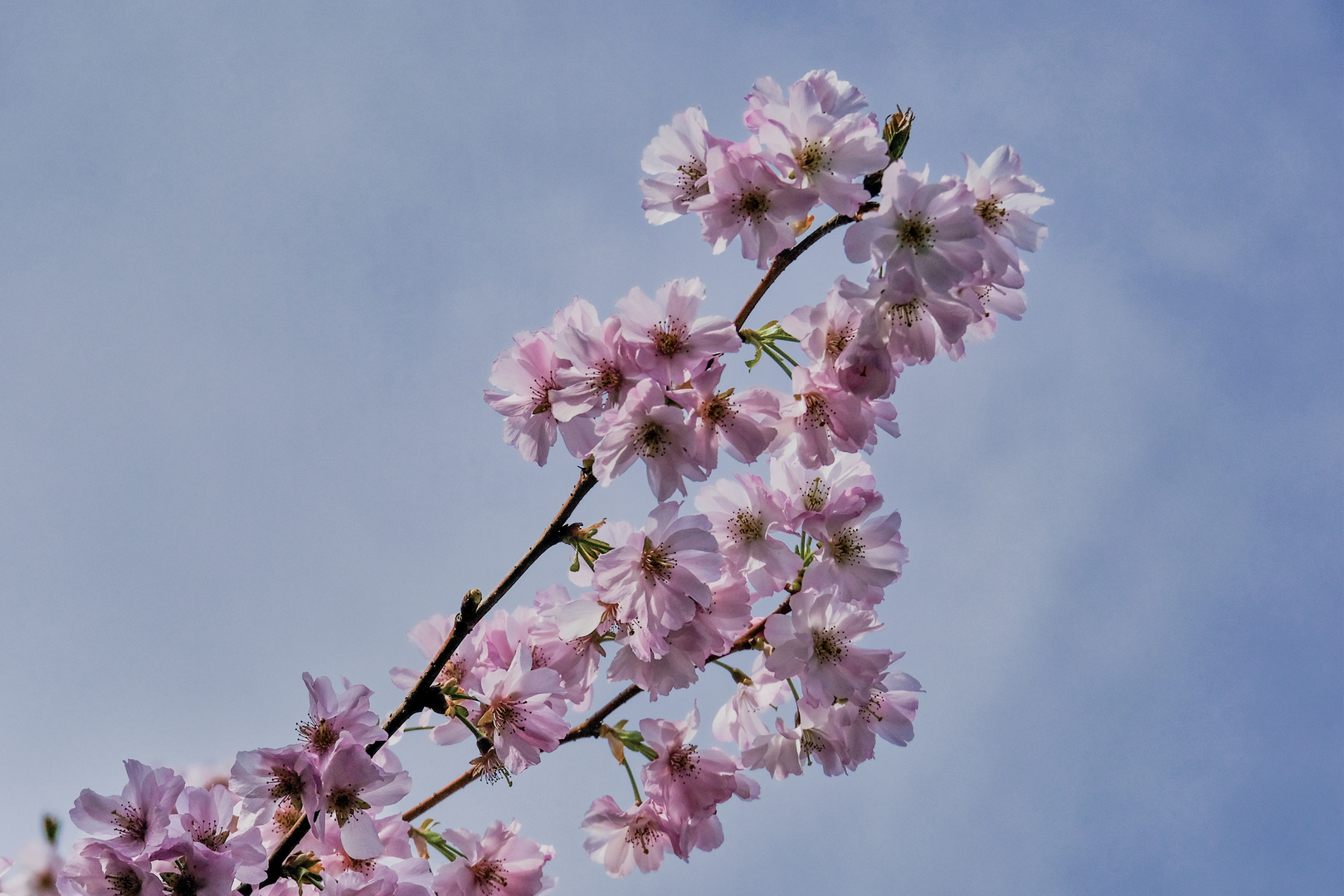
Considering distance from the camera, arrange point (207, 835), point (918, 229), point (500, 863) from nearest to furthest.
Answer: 1. point (918, 229)
2. point (207, 835)
3. point (500, 863)

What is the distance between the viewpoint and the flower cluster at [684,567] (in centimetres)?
264

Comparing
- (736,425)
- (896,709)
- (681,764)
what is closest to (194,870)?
(681,764)

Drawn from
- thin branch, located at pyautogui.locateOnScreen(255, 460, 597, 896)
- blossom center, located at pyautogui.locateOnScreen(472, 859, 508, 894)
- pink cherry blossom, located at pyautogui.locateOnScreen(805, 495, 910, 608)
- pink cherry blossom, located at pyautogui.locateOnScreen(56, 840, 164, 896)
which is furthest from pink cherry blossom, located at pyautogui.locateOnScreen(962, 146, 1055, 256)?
pink cherry blossom, located at pyautogui.locateOnScreen(56, 840, 164, 896)

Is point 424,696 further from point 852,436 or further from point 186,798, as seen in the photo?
point 852,436

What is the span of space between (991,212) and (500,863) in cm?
282

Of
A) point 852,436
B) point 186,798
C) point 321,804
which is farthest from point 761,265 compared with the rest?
point 186,798

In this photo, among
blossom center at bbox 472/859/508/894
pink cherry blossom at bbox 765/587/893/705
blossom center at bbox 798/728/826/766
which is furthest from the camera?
blossom center at bbox 798/728/826/766

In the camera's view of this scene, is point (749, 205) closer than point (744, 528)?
Yes

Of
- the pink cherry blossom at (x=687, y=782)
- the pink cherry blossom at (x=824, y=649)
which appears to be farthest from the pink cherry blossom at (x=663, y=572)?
the pink cherry blossom at (x=687, y=782)

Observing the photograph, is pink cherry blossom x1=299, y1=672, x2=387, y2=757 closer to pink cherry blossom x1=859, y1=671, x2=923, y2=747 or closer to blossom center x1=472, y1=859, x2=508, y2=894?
blossom center x1=472, y1=859, x2=508, y2=894

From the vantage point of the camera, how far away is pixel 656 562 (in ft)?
9.50

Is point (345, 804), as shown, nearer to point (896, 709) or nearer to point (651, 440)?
point (651, 440)

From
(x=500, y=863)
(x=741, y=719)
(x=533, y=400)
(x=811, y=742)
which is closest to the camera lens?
(x=533, y=400)

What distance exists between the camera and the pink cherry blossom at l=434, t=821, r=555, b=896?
307 cm
